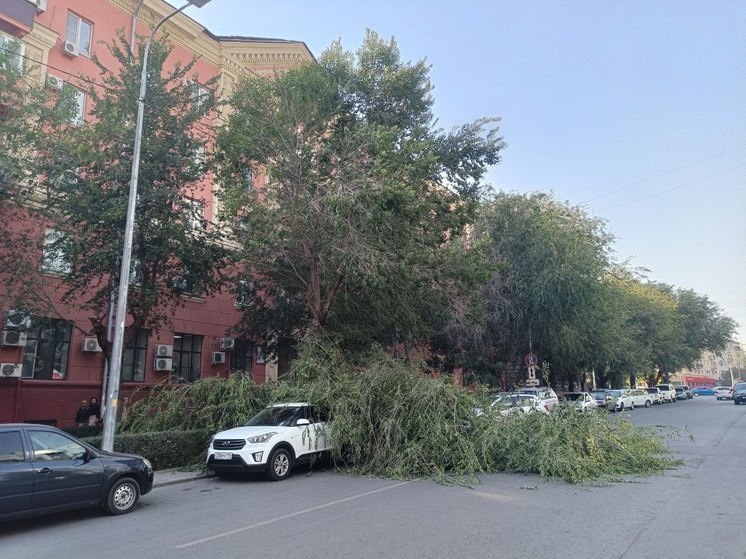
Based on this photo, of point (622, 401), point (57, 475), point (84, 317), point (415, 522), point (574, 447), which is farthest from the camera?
point (622, 401)

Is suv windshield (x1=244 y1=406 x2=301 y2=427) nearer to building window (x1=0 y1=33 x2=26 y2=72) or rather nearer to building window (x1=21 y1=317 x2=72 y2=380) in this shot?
building window (x1=21 y1=317 x2=72 y2=380)

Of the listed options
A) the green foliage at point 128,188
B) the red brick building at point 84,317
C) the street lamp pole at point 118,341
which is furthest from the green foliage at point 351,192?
the street lamp pole at point 118,341

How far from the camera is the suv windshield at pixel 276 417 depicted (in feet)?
42.4

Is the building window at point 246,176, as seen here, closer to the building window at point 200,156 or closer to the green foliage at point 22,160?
the building window at point 200,156

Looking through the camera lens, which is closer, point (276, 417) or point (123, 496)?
point (123, 496)

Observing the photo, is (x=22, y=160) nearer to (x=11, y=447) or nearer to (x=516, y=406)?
(x=11, y=447)

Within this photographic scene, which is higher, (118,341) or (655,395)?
(118,341)

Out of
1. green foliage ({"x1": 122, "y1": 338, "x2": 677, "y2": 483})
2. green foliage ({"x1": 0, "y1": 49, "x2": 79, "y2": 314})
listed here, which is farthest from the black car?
green foliage ({"x1": 0, "y1": 49, "x2": 79, "y2": 314})

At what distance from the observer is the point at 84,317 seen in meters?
20.3

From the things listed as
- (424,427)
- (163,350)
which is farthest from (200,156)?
(424,427)

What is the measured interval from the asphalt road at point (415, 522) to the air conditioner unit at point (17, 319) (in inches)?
348

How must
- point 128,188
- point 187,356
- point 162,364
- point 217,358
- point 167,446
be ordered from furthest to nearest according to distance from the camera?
point 217,358
point 187,356
point 162,364
point 128,188
point 167,446

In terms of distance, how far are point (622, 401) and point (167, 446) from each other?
120 feet

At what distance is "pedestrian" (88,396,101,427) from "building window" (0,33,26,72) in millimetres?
10830
